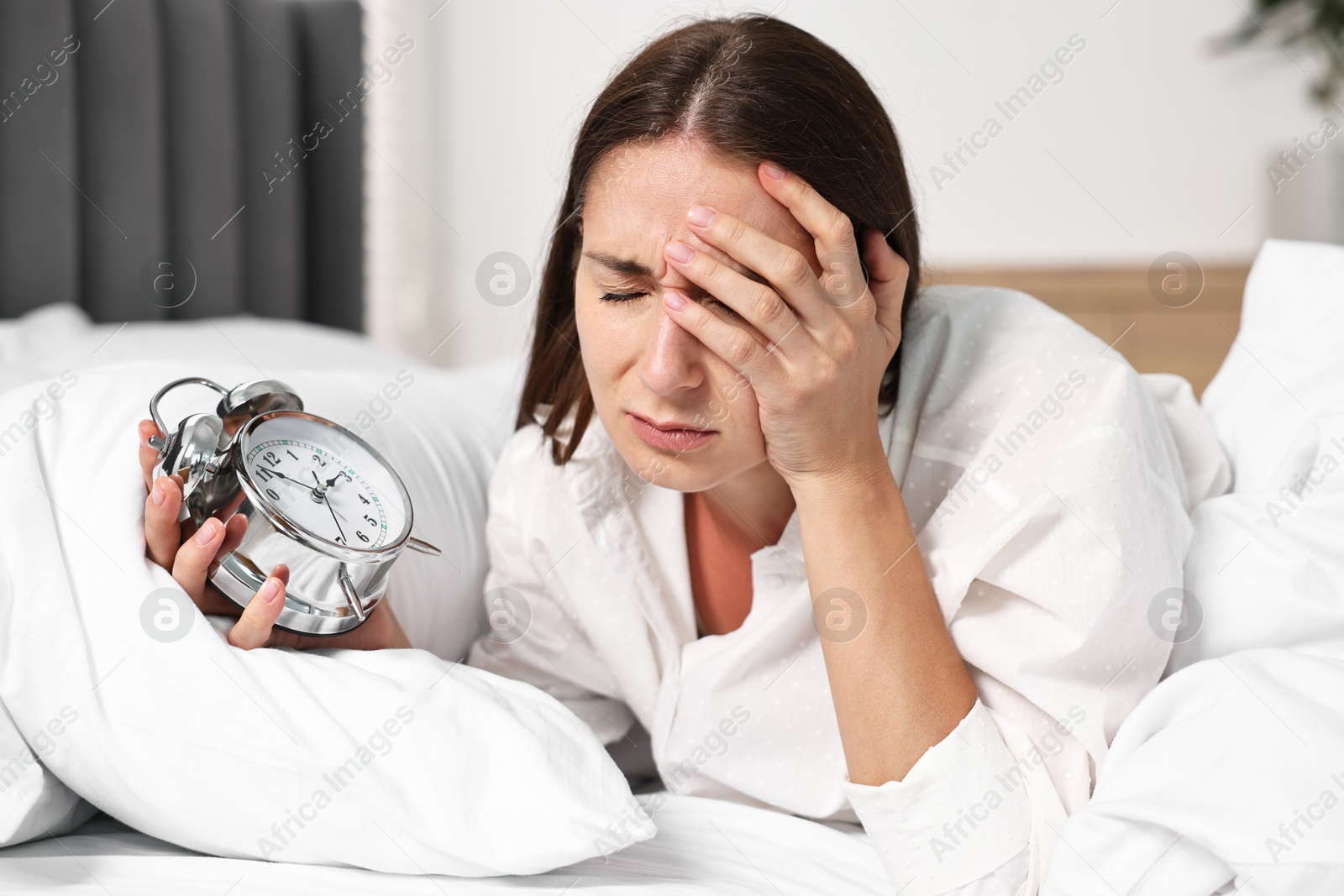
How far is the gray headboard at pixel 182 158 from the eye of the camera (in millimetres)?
1625

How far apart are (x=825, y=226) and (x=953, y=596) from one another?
1.01ft

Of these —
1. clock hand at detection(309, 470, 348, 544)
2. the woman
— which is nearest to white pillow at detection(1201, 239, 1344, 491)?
the woman

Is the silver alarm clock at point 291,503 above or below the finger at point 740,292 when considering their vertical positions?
below

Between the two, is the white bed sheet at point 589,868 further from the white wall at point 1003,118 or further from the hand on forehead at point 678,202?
the white wall at point 1003,118

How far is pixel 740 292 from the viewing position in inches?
30.0

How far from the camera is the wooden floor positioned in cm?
252

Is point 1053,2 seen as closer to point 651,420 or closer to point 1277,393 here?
point 1277,393

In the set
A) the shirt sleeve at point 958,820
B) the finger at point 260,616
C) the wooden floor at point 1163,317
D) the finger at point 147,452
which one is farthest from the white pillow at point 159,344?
the wooden floor at point 1163,317

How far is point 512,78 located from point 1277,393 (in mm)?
2422

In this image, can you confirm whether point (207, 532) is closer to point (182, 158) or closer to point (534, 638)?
point (534, 638)

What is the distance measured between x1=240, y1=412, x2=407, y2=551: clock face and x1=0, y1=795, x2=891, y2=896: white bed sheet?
0.76 feet

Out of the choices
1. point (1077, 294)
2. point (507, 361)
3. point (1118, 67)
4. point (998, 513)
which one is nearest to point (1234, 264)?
point (1077, 294)

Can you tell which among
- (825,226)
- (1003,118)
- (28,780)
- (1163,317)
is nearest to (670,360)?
(825,226)

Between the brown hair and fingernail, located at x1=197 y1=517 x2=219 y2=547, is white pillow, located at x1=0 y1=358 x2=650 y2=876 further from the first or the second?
the brown hair
